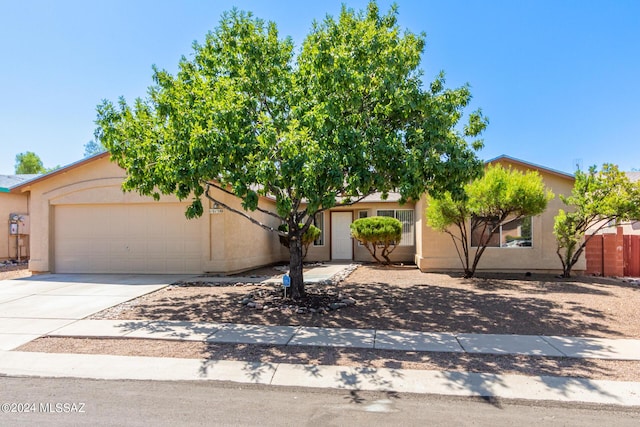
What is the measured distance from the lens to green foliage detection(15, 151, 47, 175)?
5141 centimetres

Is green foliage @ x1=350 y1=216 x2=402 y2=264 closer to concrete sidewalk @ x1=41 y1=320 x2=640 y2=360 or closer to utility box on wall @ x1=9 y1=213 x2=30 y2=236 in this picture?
concrete sidewalk @ x1=41 y1=320 x2=640 y2=360

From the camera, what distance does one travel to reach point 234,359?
5.92 metres

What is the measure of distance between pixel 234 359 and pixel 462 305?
574cm

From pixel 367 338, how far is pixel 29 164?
5877 cm

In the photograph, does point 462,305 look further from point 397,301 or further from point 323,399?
point 323,399

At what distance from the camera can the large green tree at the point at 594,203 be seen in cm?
1223

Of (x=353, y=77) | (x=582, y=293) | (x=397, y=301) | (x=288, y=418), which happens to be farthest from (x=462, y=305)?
(x=288, y=418)

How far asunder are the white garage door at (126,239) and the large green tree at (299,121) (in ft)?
18.9

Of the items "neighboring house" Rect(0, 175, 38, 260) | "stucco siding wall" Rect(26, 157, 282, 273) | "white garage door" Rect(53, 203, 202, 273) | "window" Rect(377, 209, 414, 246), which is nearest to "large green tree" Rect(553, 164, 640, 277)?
"window" Rect(377, 209, 414, 246)

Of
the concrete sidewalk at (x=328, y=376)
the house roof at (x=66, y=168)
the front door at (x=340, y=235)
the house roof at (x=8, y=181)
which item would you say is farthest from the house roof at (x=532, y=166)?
the house roof at (x=8, y=181)

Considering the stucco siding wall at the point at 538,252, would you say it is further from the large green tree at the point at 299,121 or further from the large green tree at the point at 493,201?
the large green tree at the point at 299,121

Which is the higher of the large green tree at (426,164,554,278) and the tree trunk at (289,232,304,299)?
the large green tree at (426,164,554,278)

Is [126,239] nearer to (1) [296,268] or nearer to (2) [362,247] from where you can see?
(1) [296,268]

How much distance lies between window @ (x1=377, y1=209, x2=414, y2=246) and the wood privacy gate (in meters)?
6.84
